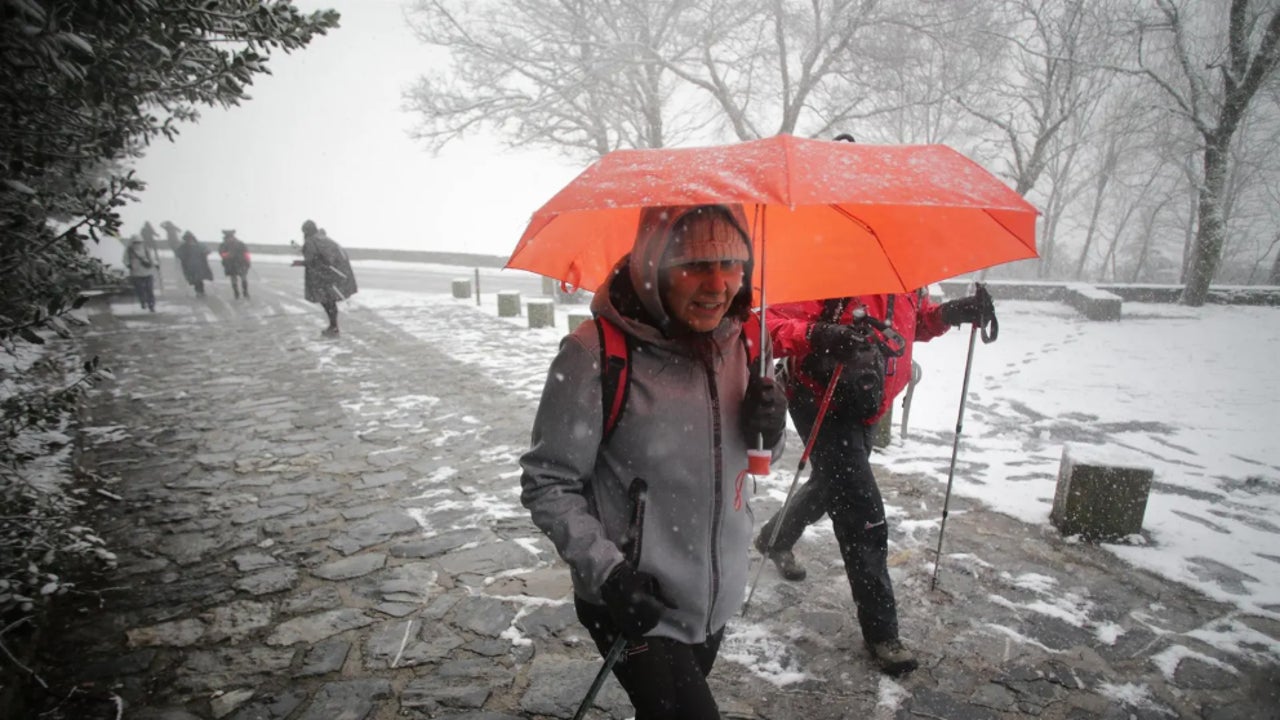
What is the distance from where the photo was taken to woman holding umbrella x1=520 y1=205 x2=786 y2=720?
1562 mm

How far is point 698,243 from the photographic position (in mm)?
1620

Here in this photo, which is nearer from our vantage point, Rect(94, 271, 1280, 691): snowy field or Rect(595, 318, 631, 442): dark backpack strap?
Rect(595, 318, 631, 442): dark backpack strap

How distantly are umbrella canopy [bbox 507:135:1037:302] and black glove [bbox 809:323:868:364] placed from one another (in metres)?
0.16

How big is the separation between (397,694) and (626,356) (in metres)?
2.16

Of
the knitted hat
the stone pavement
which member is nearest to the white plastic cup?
the knitted hat

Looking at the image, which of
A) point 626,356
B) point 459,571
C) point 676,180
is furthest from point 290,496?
point 676,180

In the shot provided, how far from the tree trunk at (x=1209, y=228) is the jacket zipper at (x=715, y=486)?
56.3ft

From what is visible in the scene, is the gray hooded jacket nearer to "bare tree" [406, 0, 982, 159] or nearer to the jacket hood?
the jacket hood

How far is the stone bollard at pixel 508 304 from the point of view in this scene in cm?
1416

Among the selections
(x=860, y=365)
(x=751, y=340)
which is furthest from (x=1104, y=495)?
(x=751, y=340)

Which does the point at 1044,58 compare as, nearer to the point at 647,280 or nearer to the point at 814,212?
the point at 814,212

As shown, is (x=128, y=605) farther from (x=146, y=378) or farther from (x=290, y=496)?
(x=146, y=378)

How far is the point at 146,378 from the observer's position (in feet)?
27.2

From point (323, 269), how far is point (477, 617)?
961cm
